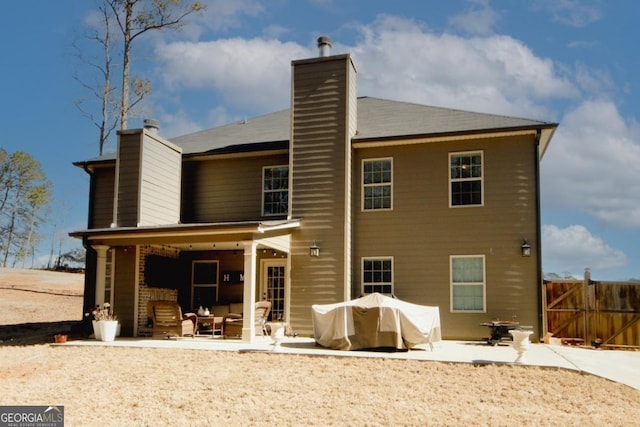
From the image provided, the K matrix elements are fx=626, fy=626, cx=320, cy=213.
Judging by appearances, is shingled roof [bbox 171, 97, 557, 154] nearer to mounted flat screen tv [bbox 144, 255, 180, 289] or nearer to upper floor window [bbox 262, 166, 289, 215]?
upper floor window [bbox 262, 166, 289, 215]

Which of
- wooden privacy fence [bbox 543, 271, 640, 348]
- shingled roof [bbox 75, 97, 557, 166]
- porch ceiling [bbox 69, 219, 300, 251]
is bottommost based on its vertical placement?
wooden privacy fence [bbox 543, 271, 640, 348]

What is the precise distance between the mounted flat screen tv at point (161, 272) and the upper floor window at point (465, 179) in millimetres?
7598

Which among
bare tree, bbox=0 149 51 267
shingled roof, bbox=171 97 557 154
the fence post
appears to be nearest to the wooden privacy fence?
the fence post

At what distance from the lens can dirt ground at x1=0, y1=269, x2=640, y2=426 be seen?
8289mm

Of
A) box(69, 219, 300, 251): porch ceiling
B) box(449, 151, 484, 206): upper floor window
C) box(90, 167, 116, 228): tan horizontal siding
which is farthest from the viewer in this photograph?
box(90, 167, 116, 228): tan horizontal siding

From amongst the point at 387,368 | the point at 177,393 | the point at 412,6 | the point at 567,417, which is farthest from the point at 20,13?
the point at 567,417

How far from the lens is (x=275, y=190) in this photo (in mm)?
16953

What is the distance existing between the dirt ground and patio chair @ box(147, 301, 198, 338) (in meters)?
1.92

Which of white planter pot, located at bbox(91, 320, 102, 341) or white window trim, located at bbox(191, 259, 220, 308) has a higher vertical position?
white window trim, located at bbox(191, 259, 220, 308)

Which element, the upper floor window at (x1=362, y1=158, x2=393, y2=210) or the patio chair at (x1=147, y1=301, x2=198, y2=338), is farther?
the upper floor window at (x1=362, y1=158, x2=393, y2=210)

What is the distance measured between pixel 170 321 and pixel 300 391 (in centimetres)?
601

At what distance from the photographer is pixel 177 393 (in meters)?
9.46

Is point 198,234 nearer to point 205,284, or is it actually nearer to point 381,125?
point 205,284

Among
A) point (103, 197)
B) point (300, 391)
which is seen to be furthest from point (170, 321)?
point (300, 391)
